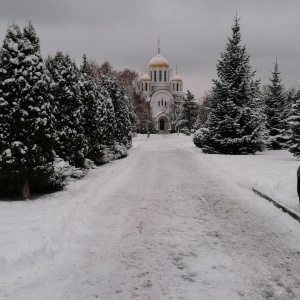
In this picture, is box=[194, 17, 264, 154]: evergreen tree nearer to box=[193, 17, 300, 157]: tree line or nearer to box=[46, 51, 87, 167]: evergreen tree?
box=[193, 17, 300, 157]: tree line

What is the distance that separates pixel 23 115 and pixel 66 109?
12.5ft

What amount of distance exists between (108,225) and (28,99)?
4.17 m

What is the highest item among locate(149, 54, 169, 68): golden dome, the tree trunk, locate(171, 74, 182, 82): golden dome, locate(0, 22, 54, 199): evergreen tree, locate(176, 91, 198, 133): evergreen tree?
locate(149, 54, 169, 68): golden dome

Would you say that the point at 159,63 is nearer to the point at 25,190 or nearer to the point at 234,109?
the point at 234,109

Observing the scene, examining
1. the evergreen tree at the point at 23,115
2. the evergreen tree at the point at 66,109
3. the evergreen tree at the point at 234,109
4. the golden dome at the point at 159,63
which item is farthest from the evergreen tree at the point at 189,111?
the evergreen tree at the point at 23,115

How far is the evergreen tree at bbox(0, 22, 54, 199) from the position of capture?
895 centimetres

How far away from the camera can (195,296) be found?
13.5 feet

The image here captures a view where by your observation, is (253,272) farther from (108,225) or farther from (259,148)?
(259,148)

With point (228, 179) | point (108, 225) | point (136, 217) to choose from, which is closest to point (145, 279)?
Answer: point (108, 225)

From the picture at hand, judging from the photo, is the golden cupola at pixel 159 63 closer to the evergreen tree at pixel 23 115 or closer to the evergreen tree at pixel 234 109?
the evergreen tree at pixel 234 109

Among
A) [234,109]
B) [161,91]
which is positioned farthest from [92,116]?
[161,91]

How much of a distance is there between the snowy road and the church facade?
8139 centimetres

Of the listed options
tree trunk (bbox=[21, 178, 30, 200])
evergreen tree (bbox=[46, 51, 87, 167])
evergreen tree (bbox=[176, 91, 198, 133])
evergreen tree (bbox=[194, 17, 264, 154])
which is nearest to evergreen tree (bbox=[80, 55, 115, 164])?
evergreen tree (bbox=[46, 51, 87, 167])

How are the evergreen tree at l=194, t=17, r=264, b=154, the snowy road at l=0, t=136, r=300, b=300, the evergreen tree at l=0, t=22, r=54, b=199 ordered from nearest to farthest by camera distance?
1. the snowy road at l=0, t=136, r=300, b=300
2. the evergreen tree at l=0, t=22, r=54, b=199
3. the evergreen tree at l=194, t=17, r=264, b=154
